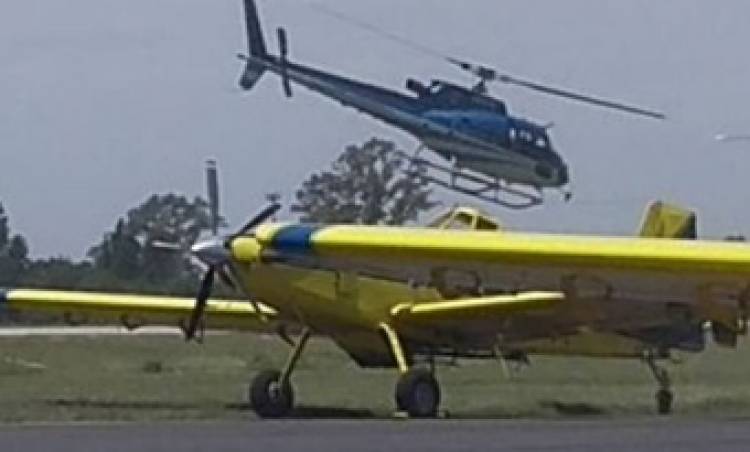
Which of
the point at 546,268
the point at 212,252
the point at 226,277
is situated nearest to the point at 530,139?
the point at 226,277

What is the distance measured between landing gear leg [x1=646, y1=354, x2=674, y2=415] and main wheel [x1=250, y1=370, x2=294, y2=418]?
14.9 ft

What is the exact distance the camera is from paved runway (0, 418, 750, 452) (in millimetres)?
17703

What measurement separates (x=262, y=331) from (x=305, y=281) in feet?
13.9

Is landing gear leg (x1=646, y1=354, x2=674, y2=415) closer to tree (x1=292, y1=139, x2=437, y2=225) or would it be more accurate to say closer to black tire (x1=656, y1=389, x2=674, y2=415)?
black tire (x1=656, y1=389, x2=674, y2=415)

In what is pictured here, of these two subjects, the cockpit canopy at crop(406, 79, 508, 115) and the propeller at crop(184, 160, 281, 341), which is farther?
the cockpit canopy at crop(406, 79, 508, 115)

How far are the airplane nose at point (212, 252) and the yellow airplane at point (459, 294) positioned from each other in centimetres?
2

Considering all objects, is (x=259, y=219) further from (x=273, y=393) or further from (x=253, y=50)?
(x=253, y=50)

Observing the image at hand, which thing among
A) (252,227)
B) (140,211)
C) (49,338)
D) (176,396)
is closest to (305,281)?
(252,227)

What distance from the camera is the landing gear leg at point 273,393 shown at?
2742 centimetres

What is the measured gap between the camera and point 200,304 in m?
29.1

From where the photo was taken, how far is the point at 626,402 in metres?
31.0

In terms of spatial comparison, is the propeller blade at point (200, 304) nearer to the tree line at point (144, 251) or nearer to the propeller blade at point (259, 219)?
the propeller blade at point (259, 219)

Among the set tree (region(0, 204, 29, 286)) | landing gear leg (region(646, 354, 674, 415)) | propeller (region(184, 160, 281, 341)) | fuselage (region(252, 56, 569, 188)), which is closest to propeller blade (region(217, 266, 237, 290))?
propeller (region(184, 160, 281, 341))

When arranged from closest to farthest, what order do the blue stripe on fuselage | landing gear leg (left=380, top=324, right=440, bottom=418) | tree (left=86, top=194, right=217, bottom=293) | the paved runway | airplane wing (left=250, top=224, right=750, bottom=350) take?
1. the paved runway
2. airplane wing (left=250, top=224, right=750, bottom=350)
3. the blue stripe on fuselage
4. landing gear leg (left=380, top=324, right=440, bottom=418)
5. tree (left=86, top=194, right=217, bottom=293)
